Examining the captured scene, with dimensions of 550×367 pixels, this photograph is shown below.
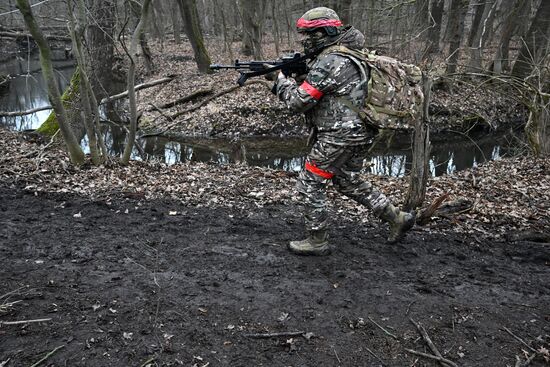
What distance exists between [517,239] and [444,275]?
4.77 feet

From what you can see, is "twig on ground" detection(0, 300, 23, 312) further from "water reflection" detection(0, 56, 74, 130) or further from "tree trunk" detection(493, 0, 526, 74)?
"tree trunk" detection(493, 0, 526, 74)

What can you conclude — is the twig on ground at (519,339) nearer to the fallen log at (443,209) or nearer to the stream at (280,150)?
the fallen log at (443,209)

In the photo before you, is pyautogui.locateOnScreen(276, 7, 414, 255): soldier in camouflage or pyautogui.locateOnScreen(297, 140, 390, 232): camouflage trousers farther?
pyautogui.locateOnScreen(297, 140, 390, 232): camouflage trousers

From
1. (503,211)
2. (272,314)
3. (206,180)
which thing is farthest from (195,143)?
(272,314)

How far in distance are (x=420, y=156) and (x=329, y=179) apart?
1542 mm

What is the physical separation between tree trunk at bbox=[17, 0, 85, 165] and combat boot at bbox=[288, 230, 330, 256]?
4316mm

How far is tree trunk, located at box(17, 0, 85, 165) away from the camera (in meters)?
5.79

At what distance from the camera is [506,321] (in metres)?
3.53

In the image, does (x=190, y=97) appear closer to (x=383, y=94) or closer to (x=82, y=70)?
(x=82, y=70)

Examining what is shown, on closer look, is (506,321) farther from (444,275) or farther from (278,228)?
(278,228)

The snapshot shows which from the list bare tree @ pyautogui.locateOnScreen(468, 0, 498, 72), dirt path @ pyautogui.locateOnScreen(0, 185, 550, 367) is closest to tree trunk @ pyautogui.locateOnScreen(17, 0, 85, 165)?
dirt path @ pyautogui.locateOnScreen(0, 185, 550, 367)

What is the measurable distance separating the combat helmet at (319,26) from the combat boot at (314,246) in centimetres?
185

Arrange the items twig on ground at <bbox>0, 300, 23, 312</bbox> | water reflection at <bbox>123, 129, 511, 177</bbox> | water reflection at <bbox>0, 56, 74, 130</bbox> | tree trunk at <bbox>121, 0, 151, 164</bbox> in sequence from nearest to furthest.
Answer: twig on ground at <bbox>0, 300, 23, 312</bbox>
tree trunk at <bbox>121, 0, 151, 164</bbox>
water reflection at <bbox>123, 129, 511, 177</bbox>
water reflection at <bbox>0, 56, 74, 130</bbox>

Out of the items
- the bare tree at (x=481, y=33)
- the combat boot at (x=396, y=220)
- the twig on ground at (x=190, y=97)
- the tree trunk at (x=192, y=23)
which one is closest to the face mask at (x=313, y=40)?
the combat boot at (x=396, y=220)
